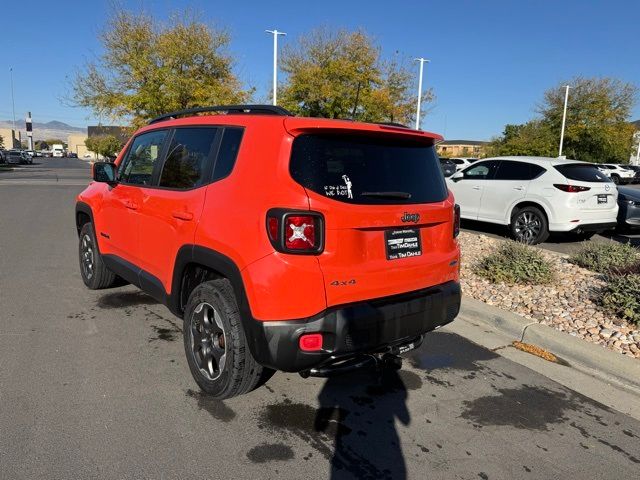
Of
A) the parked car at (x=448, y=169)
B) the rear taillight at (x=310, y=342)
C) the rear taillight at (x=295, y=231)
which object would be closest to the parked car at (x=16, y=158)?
the parked car at (x=448, y=169)

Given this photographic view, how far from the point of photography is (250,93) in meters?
25.1

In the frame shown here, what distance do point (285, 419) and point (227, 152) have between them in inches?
68.8

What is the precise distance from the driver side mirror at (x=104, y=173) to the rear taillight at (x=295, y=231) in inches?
102

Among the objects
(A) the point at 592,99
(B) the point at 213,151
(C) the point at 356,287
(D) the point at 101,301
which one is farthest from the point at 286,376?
(A) the point at 592,99

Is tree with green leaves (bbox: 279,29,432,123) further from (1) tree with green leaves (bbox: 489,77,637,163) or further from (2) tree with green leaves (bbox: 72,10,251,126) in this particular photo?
(1) tree with green leaves (bbox: 489,77,637,163)

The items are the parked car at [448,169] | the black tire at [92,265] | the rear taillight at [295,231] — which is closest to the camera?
the rear taillight at [295,231]

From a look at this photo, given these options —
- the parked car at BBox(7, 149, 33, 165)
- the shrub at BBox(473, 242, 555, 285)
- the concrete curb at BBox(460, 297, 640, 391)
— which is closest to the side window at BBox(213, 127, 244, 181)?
the concrete curb at BBox(460, 297, 640, 391)

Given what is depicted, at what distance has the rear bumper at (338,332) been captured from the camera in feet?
8.74

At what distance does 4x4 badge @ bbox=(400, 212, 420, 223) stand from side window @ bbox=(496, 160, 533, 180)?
273 inches

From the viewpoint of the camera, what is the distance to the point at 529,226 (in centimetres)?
908

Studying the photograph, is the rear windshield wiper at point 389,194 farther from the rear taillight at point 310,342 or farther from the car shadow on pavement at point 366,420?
the car shadow on pavement at point 366,420

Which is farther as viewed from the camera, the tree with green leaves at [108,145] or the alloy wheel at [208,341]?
the tree with green leaves at [108,145]

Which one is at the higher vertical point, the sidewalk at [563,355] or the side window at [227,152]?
the side window at [227,152]

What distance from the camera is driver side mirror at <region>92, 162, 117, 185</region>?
4545 mm
